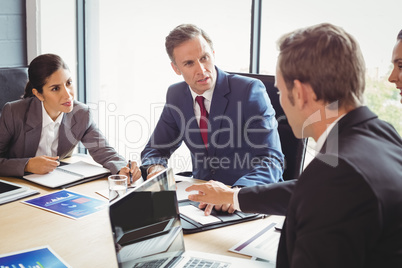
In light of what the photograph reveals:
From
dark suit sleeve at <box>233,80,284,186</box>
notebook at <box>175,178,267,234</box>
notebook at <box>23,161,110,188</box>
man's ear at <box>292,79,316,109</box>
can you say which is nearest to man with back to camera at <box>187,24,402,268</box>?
man's ear at <box>292,79,316,109</box>

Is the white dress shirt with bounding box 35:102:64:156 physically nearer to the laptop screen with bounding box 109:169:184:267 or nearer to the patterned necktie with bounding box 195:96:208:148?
the patterned necktie with bounding box 195:96:208:148

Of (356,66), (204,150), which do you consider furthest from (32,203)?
(356,66)

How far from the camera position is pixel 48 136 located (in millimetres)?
2439

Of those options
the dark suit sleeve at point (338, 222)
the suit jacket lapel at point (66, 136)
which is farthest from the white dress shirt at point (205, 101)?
the dark suit sleeve at point (338, 222)

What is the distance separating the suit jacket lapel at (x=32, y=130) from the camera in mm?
2385

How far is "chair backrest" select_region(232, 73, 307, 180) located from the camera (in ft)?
6.76

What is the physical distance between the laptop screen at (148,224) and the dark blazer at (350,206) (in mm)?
371

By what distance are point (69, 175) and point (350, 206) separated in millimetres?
1489

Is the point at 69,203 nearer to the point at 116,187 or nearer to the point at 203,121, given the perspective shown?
the point at 116,187

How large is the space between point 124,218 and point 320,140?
526 millimetres

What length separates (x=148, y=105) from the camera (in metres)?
4.01

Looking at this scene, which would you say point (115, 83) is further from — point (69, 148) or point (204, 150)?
point (204, 150)

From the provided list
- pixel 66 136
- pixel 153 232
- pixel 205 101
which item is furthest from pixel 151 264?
pixel 66 136

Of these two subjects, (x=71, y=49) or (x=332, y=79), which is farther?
(x=71, y=49)
